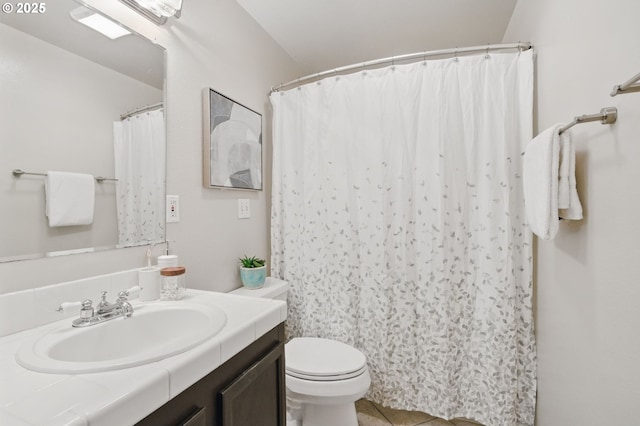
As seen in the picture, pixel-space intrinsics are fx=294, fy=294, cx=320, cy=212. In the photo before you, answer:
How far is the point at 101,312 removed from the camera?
905 millimetres

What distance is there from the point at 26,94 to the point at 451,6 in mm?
2148

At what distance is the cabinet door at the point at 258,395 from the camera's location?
31.1 inches

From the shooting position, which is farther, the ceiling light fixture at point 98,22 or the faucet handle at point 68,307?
the ceiling light fixture at point 98,22

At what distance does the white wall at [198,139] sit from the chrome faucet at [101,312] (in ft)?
0.52

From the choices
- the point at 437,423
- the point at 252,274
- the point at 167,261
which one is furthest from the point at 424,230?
the point at 167,261

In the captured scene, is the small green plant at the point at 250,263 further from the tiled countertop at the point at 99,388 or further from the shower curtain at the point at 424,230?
the tiled countertop at the point at 99,388

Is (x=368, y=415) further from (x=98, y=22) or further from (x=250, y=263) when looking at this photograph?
(x=98, y=22)

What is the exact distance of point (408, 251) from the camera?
1664 millimetres

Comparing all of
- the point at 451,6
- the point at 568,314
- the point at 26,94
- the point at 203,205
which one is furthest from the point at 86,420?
the point at 451,6

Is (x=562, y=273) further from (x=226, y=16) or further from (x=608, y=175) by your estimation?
(x=226, y=16)

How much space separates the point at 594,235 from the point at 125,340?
5.03 feet

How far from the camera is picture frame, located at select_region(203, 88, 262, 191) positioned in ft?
4.97

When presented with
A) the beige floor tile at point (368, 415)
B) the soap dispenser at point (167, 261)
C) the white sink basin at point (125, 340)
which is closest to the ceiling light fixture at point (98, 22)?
the soap dispenser at point (167, 261)

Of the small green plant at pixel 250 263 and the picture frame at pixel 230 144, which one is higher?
the picture frame at pixel 230 144
